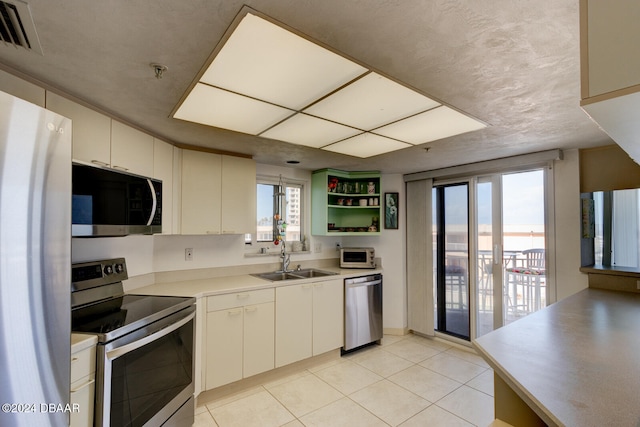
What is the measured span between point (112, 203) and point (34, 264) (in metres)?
0.86

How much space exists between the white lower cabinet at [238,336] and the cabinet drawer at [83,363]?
995 mm

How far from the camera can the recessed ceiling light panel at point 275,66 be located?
111 cm

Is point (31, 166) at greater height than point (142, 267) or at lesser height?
greater

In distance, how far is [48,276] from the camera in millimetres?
1017

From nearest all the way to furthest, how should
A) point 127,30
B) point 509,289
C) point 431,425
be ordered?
1. point 127,30
2. point 431,425
3. point 509,289

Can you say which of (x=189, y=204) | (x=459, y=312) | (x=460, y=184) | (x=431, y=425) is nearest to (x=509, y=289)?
(x=459, y=312)

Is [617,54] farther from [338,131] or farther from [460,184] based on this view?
[460,184]

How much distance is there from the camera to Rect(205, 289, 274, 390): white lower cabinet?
2.42 meters

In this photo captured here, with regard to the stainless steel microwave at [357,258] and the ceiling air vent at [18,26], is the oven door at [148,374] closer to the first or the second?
the ceiling air vent at [18,26]

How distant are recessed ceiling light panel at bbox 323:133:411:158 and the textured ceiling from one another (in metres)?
0.73

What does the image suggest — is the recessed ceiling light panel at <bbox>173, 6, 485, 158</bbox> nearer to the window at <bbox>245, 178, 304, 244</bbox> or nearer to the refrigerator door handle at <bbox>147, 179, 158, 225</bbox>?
the refrigerator door handle at <bbox>147, 179, 158, 225</bbox>

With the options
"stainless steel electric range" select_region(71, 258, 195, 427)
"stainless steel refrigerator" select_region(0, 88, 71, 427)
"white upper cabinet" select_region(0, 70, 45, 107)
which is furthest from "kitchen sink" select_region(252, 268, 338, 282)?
"white upper cabinet" select_region(0, 70, 45, 107)

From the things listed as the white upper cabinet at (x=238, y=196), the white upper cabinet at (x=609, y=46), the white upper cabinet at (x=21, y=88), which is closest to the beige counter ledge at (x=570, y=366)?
the white upper cabinet at (x=609, y=46)

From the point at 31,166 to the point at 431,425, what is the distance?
2.79 meters
